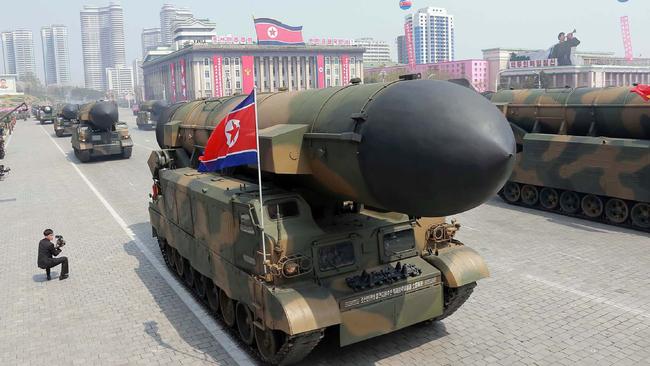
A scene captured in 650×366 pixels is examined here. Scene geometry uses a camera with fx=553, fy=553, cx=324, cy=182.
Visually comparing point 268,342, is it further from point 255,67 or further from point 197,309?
point 255,67

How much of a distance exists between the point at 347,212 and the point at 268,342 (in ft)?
7.41

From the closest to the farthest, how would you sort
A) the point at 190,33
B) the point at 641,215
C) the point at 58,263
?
the point at 58,263 < the point at 641,215 < the point at 190,33

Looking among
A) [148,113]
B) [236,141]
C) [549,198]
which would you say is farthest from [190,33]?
[236,141]

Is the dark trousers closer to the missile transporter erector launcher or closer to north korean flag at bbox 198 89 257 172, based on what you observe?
north korean flag at bbox 198 89 257 172

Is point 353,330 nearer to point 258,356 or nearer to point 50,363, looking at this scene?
point 258,356

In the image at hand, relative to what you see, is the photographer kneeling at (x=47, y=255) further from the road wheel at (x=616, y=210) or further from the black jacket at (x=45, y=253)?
the road wheel at (x=616, y=210)

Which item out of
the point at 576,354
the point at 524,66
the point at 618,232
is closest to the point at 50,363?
the point at 576,354

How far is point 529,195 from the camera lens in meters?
17.7

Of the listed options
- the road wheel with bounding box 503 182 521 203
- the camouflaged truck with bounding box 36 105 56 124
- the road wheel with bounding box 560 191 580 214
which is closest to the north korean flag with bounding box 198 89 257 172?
the road wheel with bounding box 560 191 580 214

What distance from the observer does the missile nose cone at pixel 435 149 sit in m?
5.60

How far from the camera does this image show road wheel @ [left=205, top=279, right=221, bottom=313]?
9.51 m

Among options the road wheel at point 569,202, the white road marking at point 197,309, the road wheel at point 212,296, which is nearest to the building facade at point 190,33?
the white road marking at point 197,309

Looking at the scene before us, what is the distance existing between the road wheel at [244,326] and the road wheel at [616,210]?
37.4 feet

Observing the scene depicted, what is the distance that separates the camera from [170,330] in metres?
9.27
